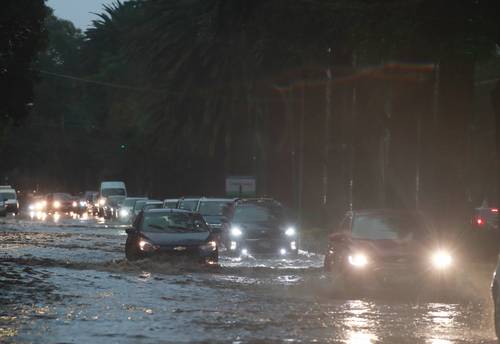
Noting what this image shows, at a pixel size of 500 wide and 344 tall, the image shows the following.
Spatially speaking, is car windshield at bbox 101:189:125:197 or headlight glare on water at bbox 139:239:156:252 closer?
headlight glare on water at bbox 139:239:156:252

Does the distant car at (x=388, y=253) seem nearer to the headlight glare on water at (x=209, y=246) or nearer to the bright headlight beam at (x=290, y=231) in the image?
the headlight glare on water at (x=209, y=246)

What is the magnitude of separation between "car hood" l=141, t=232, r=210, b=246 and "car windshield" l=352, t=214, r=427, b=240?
19.3 ft

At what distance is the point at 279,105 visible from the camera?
64438mm

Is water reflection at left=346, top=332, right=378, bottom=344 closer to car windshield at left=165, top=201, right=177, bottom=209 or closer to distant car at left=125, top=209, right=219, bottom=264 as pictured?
distant car at left=125, top=209, right=219, bottom=264

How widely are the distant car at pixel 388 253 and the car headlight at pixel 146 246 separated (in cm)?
584

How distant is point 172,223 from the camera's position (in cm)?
2764

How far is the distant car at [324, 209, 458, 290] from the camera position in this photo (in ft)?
64.0

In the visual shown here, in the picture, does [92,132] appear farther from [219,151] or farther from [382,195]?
[382,195]

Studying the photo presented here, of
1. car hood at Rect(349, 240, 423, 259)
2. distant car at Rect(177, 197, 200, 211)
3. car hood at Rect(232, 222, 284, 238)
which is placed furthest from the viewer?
distant car at Rect(177, 197, 200, 211)

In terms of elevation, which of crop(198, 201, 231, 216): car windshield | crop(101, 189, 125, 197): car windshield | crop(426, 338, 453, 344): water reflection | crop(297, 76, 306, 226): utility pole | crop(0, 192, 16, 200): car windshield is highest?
crop(297, 76, 306, 226): utility pole

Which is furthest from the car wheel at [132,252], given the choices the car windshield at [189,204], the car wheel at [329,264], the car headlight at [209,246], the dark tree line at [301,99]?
the car windshield at [189,204]

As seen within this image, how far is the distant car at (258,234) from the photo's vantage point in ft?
110

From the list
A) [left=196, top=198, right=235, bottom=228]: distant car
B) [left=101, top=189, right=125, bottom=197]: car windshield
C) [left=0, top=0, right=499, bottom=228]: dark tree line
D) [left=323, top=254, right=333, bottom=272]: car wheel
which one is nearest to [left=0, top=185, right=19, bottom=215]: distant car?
[left=101, top=189, right=125, bottom=197]: car windshield

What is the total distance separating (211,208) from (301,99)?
2010cm
